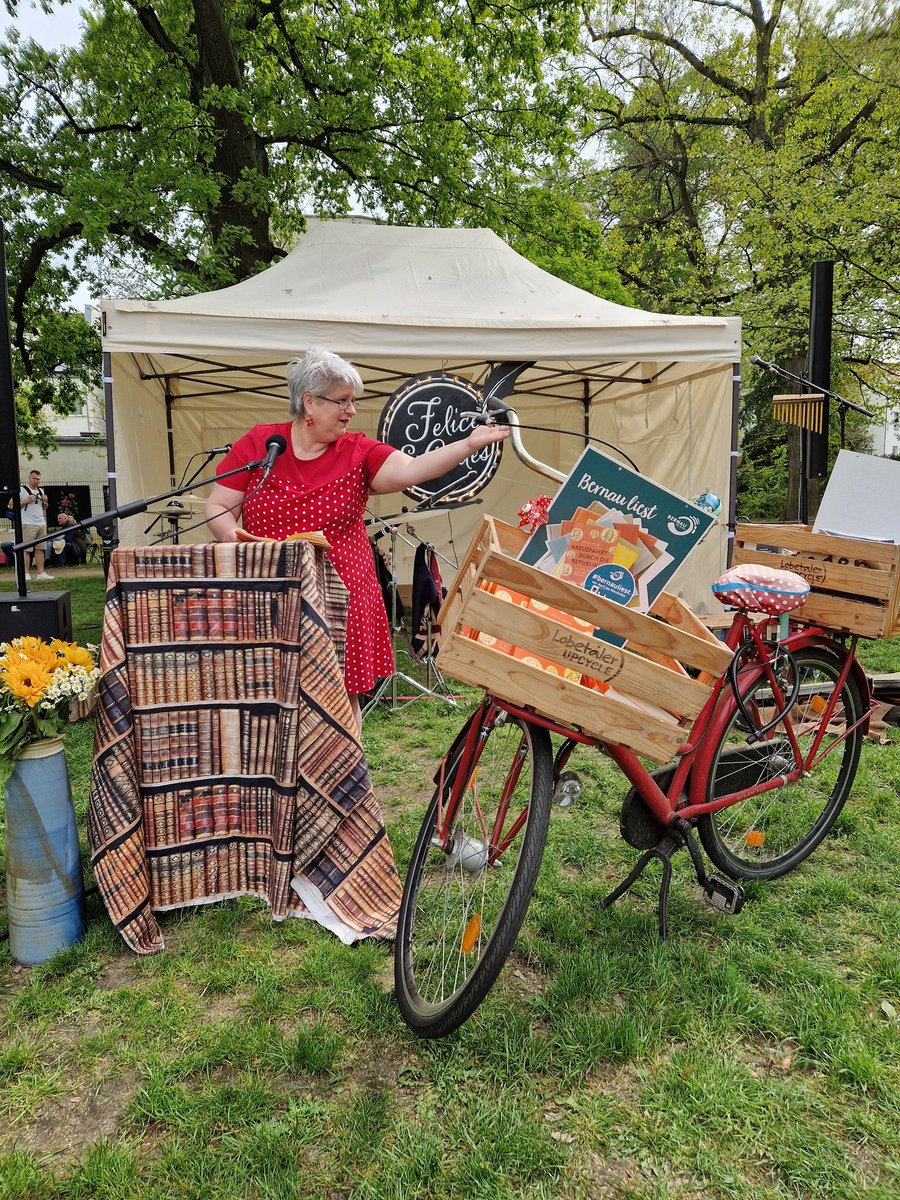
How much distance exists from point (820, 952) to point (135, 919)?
6.85 feet

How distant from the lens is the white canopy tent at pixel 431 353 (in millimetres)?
4910

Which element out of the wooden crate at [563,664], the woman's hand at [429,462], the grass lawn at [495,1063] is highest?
the woman's hand at [429,462]

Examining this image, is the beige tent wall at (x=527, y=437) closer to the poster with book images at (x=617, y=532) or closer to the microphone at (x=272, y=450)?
the microphone at (x=272, y=450)

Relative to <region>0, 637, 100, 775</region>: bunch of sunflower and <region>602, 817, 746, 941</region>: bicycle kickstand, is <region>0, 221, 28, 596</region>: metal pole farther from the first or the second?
<region>602, 817, 746, 941</region>: bicycle kickstand

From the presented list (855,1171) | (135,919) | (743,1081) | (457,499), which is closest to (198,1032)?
(135,919)

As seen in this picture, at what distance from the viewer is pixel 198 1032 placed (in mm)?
1953

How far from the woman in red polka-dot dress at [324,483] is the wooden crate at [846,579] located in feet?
4.82

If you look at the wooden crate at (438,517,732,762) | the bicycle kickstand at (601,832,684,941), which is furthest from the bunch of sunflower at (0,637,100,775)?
the bicycle kickstand at (601,832,684,941)

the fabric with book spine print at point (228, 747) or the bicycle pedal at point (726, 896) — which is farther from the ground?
the fabric with book spine print at point (228, 747)

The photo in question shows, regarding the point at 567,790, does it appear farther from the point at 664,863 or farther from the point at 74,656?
the point at 74,656

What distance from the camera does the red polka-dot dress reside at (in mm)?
2615

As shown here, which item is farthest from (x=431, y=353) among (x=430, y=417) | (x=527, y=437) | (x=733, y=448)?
(x=527, y=437)

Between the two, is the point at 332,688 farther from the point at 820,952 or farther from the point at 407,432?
the point at 407,432

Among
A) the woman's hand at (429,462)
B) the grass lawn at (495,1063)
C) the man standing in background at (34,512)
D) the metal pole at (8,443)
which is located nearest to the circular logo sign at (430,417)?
the metal pole at (8,443)
